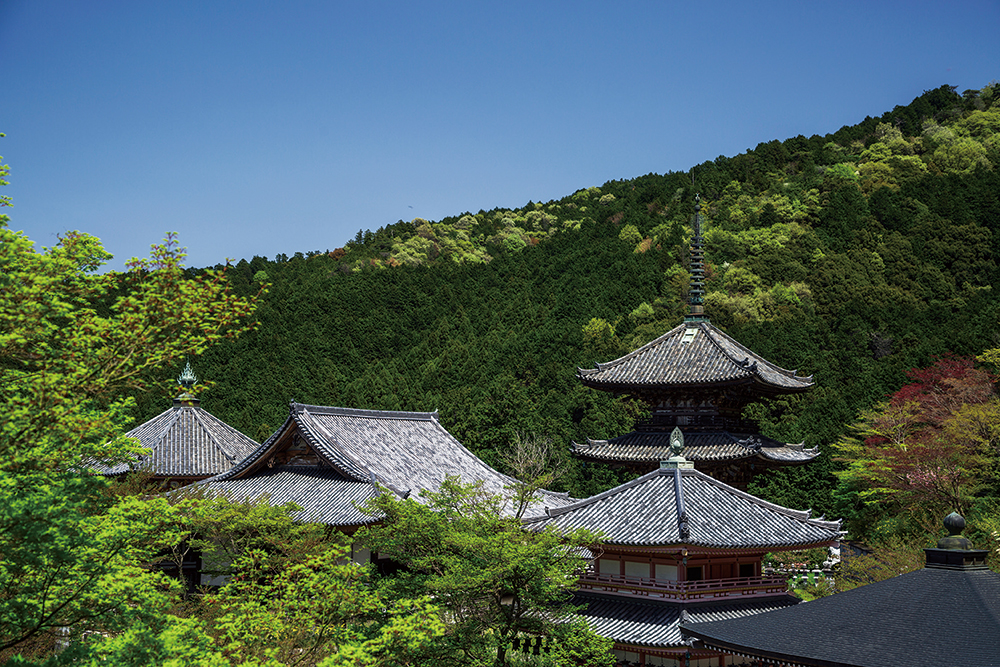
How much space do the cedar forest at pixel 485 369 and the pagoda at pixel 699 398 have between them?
15.3ft

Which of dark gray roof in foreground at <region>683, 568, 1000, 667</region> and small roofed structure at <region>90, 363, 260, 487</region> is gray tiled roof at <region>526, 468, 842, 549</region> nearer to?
dark gray roof in foreground at <region>683, 568, 1000, 667</region>

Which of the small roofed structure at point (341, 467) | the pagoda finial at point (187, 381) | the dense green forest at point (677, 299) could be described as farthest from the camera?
the dense green forest at point (677, 299)

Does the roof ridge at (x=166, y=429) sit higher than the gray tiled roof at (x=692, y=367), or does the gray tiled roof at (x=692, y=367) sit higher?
the gray tiled roof at (x=692, y=367)

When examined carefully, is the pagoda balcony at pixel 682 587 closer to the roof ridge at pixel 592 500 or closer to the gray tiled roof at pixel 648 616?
the gray tiled roof at pixel 648 616

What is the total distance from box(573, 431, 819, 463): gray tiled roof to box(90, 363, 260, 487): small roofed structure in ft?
53.5

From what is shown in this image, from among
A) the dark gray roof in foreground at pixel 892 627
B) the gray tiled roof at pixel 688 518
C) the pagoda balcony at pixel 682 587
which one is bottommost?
the pagoda balcony at pixel 682 587

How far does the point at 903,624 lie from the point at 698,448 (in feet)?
49.7

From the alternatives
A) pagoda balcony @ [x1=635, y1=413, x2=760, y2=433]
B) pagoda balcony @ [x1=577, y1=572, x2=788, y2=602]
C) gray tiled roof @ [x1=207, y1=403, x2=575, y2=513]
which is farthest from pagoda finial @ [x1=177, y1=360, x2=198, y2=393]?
pagoda balcony @ [x1=635, y1=413, x2=760, y2=433]

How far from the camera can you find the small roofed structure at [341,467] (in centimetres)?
2561

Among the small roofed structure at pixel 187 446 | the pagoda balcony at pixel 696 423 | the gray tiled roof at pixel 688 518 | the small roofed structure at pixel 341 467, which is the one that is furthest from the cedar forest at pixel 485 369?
the small roofed structure at pixel 187 446

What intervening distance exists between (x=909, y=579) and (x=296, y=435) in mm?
21206

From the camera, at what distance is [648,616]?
17984 millimetres

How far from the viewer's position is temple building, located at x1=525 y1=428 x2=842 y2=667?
17.7 metres

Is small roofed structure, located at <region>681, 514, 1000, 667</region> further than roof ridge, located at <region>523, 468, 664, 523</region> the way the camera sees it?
No
